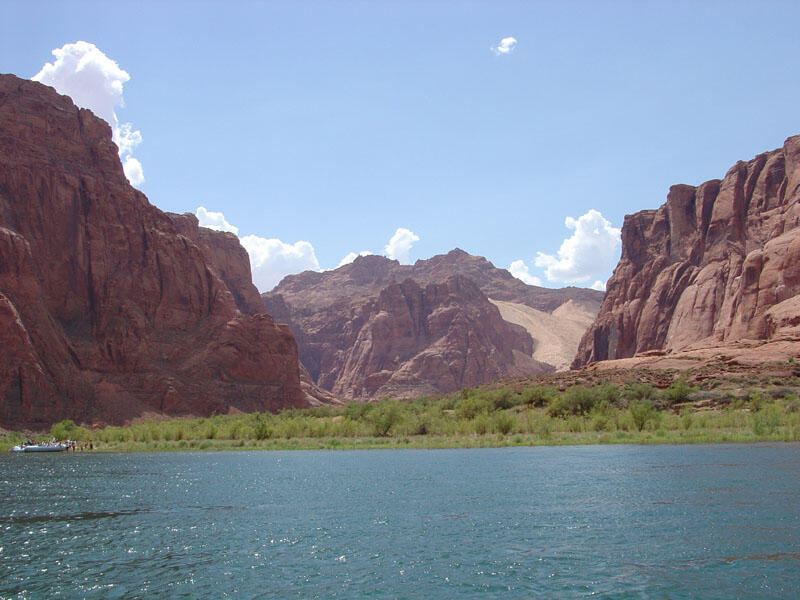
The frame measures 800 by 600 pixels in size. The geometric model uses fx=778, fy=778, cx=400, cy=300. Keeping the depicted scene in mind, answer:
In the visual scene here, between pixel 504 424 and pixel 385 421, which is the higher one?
pixel 504 424

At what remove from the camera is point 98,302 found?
3669 inches

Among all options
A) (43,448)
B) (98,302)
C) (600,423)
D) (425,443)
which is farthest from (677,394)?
Result: (98,302)

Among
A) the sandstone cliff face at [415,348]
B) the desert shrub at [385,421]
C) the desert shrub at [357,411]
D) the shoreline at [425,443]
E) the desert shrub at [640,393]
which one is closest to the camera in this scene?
the shoreline at [425,443]

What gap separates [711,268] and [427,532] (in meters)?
81.1

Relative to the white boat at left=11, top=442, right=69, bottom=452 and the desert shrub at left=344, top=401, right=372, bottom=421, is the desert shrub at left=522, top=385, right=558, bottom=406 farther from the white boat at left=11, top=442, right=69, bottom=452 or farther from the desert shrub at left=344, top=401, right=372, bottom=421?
the white boat at left=11, top=442, right=69, bottom=452

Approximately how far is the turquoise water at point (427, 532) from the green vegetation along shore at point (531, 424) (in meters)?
11.4

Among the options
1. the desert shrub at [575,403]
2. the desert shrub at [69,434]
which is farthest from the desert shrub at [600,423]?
the desert shrub at [69,434]

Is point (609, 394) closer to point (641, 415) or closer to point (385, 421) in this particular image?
point (641, 415)

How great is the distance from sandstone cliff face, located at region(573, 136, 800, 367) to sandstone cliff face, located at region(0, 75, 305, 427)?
46781 mm

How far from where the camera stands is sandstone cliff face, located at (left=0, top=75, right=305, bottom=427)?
80.4 m

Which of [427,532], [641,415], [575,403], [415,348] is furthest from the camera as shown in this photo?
[415,348]

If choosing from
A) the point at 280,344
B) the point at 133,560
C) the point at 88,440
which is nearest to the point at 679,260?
the point at 280,344

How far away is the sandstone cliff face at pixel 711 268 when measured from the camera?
76062 millimetres

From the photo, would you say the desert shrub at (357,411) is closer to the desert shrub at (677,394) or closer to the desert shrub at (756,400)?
the desert shrub at (677,394)
